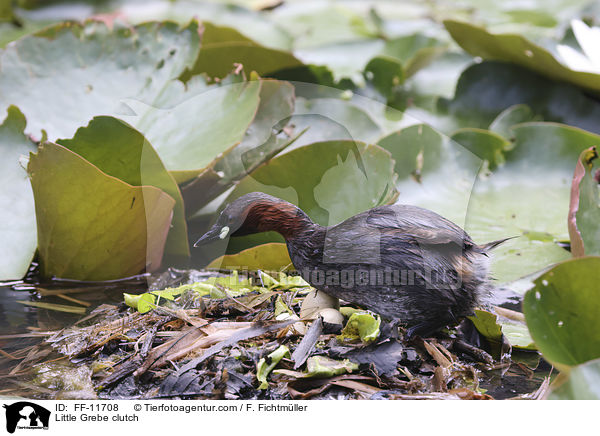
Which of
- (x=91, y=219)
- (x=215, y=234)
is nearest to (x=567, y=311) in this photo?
(x=215, y=234)

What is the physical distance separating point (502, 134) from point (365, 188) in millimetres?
996

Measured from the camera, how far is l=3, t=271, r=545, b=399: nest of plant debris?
973 millimetres

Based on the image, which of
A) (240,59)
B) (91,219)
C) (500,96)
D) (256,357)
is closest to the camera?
(256,357)

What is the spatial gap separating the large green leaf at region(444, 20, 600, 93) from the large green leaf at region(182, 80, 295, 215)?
0.85m

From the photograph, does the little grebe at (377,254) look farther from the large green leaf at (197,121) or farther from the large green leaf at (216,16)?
the large green leaf at (216,16)

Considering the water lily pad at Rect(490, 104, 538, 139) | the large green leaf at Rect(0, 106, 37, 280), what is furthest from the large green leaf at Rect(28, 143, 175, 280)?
the water lily pad at Rect(490, 104, 538, 139)

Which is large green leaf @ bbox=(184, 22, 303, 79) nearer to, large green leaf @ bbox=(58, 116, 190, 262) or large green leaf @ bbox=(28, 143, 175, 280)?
large green leaf @ bbox=(58, 116, 190, 262)

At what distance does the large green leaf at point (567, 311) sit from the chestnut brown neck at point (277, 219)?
0.41m

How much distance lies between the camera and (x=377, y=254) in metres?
1.03

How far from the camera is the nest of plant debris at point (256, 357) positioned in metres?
0.97

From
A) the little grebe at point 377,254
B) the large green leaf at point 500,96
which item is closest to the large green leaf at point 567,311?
the little grebe at point 377,254
